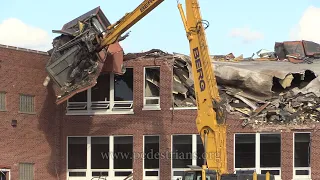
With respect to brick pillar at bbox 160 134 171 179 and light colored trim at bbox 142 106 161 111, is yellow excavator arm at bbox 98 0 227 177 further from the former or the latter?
light colored trim at bbox 142 106 161 111

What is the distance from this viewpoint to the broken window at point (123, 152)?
113ft

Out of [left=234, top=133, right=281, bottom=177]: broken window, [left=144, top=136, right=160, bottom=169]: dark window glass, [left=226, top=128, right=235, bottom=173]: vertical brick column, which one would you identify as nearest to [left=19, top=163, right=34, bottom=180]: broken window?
[left=144, top=136, right=160, bottom=169]: dark window glass

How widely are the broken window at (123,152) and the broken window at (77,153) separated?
1.57 meters

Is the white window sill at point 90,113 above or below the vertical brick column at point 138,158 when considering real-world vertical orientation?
above

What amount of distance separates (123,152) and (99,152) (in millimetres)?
1174

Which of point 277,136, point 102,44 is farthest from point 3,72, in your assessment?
point 277,136

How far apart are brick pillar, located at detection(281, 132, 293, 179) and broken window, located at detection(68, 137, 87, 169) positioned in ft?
30.4

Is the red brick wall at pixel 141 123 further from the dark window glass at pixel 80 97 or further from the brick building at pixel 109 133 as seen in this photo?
the dark window glass at pixel 80 97

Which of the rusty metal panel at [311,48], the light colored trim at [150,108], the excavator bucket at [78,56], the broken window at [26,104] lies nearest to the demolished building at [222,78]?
the excavator bucket at [78,56]

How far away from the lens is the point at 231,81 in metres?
34.0

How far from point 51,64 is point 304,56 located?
12998 millimetres

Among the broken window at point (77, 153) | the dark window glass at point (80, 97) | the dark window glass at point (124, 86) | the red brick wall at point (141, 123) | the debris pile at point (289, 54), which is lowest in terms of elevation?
the broken window at point (77, 153)

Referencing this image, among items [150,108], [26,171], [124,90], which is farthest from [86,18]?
[26,171]

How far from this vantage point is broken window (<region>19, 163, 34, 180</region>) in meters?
33.8
